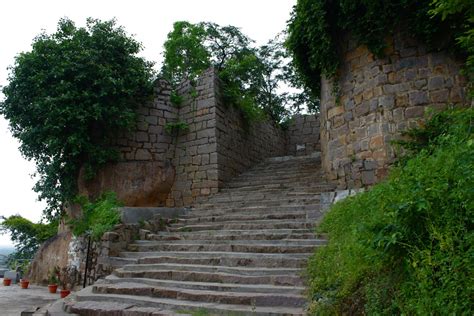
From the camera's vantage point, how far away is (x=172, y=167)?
9773 millimetres

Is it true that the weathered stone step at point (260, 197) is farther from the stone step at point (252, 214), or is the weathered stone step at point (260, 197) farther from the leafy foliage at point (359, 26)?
the leafy foliage at point (359, 26)

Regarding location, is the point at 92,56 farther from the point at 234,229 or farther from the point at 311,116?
the point at 311,116

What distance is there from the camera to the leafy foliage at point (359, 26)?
19.9 ft

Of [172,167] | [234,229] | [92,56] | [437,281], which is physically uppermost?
[92,56]

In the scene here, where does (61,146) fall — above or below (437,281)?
above

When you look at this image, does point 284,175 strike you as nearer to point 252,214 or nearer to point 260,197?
point 260,197

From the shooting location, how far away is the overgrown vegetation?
7.08ft

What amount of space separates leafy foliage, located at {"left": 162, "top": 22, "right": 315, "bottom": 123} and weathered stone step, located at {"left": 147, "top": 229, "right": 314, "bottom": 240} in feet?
15.1

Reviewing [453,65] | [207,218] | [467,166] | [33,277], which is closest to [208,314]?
[467,166]

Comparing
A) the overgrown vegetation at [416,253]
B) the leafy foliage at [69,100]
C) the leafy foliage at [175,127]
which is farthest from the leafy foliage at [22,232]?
the overgrown vegetation at [416,253]

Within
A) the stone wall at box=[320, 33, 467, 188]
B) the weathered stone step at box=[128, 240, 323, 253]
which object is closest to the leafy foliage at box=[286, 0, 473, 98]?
the stone wall at box=[320, 33, 467, 188]

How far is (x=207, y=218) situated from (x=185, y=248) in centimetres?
132

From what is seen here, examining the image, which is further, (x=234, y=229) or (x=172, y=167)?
(x=172, y=167)

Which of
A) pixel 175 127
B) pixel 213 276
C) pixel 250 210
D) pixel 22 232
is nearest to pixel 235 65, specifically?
pixel 175 127
